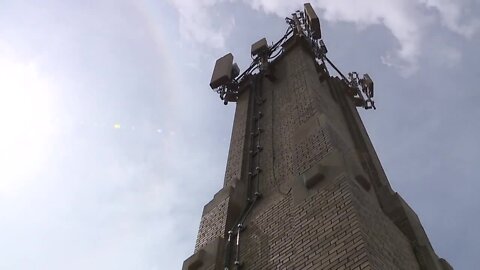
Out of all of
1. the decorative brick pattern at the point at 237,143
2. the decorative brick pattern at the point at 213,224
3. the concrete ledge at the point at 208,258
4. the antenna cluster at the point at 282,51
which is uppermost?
the antenna cluster at the point at 282,51

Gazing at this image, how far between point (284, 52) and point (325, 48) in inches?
61.6

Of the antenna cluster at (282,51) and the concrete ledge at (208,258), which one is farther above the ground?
the antenna cluster at (282,51)

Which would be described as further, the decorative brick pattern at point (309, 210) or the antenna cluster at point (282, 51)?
the antenna cluster at point (282, 51)

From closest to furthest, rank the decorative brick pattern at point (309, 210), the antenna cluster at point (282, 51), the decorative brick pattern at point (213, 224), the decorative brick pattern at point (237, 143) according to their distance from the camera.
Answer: the decorative brick pattern at point (309, 210) < the decorative brick pattern at point (213, 224) < the decorative brick pattern at point (237, 143) < the antenna cluster at point (282, 51)

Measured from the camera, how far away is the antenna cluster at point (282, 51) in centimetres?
1319

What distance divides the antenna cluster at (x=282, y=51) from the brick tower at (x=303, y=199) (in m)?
1.78

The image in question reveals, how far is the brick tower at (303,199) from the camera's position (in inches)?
207

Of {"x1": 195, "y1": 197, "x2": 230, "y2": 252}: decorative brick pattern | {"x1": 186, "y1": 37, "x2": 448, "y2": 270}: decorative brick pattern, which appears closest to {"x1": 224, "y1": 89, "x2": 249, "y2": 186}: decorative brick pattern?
{"x1": 186, "y1": 37, "x2": 448, "y2": 270}: decorative brick pattern

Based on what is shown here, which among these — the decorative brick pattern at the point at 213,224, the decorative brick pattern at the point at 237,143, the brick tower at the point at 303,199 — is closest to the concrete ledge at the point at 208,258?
the brick tower at the point at 303,199

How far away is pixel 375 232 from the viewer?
5309mm

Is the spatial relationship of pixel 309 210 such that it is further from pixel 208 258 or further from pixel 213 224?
pixel 213 224

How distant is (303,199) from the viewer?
20.4 ft

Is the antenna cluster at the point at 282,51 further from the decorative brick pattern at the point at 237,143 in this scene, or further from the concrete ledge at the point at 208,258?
the concrete ledge at the point at 208,258

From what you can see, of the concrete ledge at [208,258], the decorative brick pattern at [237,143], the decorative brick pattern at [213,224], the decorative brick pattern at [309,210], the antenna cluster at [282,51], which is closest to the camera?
the decorative brick pattern at [309,210]
